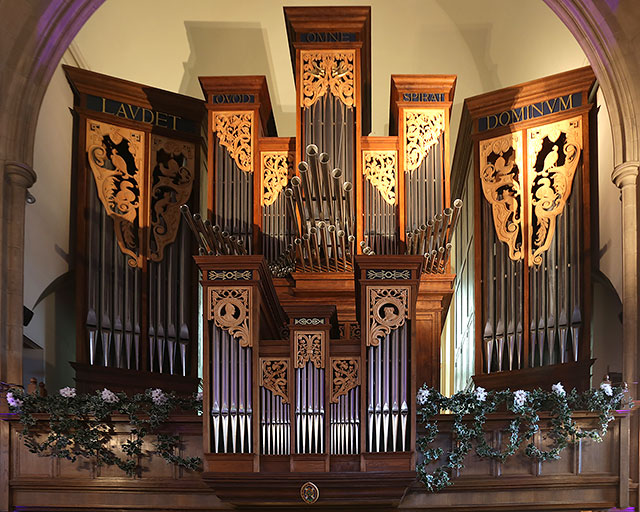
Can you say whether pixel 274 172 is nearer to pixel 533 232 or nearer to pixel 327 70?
pixel 327 70

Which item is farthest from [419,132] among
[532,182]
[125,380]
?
[125,380]

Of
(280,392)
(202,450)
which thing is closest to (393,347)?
(280,392)

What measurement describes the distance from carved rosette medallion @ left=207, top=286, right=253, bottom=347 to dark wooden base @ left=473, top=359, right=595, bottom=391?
3299mm

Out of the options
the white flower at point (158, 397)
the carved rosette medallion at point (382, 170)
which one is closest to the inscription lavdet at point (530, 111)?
the carved rosette medallion at point (382, 170)

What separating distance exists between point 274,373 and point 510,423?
6.88 ft

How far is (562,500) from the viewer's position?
31.8 ft

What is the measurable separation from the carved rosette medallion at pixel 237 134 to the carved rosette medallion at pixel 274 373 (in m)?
3.35

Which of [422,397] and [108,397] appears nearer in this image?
[422,397]

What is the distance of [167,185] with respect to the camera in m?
12.4

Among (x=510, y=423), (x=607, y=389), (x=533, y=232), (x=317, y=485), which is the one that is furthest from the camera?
(x=533, y=232)

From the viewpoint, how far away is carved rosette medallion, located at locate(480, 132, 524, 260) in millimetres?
11830

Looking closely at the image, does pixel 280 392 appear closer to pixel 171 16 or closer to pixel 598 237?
pixel 598 237

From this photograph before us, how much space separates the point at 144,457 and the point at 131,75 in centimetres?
535

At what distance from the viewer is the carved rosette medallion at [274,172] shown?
472 inches
